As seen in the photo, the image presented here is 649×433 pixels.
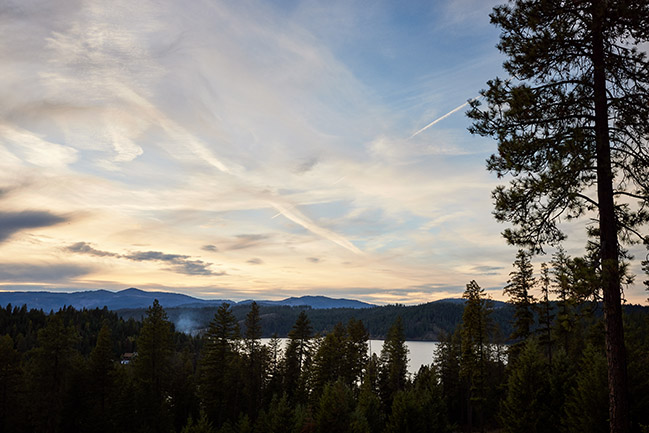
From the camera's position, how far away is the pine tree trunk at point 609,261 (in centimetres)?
981

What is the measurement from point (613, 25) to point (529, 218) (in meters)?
5.13

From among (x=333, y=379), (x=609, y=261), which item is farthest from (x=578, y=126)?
(x=333, y=379)

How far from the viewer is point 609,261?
31.6ft

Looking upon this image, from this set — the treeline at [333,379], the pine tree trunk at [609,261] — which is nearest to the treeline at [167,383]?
the treeline at [333,379]

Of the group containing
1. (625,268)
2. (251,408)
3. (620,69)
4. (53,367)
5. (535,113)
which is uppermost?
(620,69)

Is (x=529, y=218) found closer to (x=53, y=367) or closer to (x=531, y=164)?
(x=531, y=164)

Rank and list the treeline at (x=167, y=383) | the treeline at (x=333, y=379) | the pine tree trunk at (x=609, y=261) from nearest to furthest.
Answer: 1. the pine tree trunk at (x=609, y=261)
2. the treeline at (x=333, y=379)
3. the treeline at (x=167, y=383)

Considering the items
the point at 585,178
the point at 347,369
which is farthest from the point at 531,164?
the point at 347,369

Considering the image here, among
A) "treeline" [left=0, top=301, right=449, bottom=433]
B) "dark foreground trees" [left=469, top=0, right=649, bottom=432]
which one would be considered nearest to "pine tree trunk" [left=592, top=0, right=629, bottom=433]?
"dark foreground trees" [left=469, top=0, right=649, bottom=432]

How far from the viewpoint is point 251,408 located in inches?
1945

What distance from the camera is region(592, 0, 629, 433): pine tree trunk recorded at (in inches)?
386

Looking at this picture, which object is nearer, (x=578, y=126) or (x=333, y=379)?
(x=578, y=126)

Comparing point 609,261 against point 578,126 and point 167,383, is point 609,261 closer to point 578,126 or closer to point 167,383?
point 578,126

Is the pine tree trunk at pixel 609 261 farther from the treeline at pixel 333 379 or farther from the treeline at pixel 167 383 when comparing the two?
the treeline at pixel 167 383
